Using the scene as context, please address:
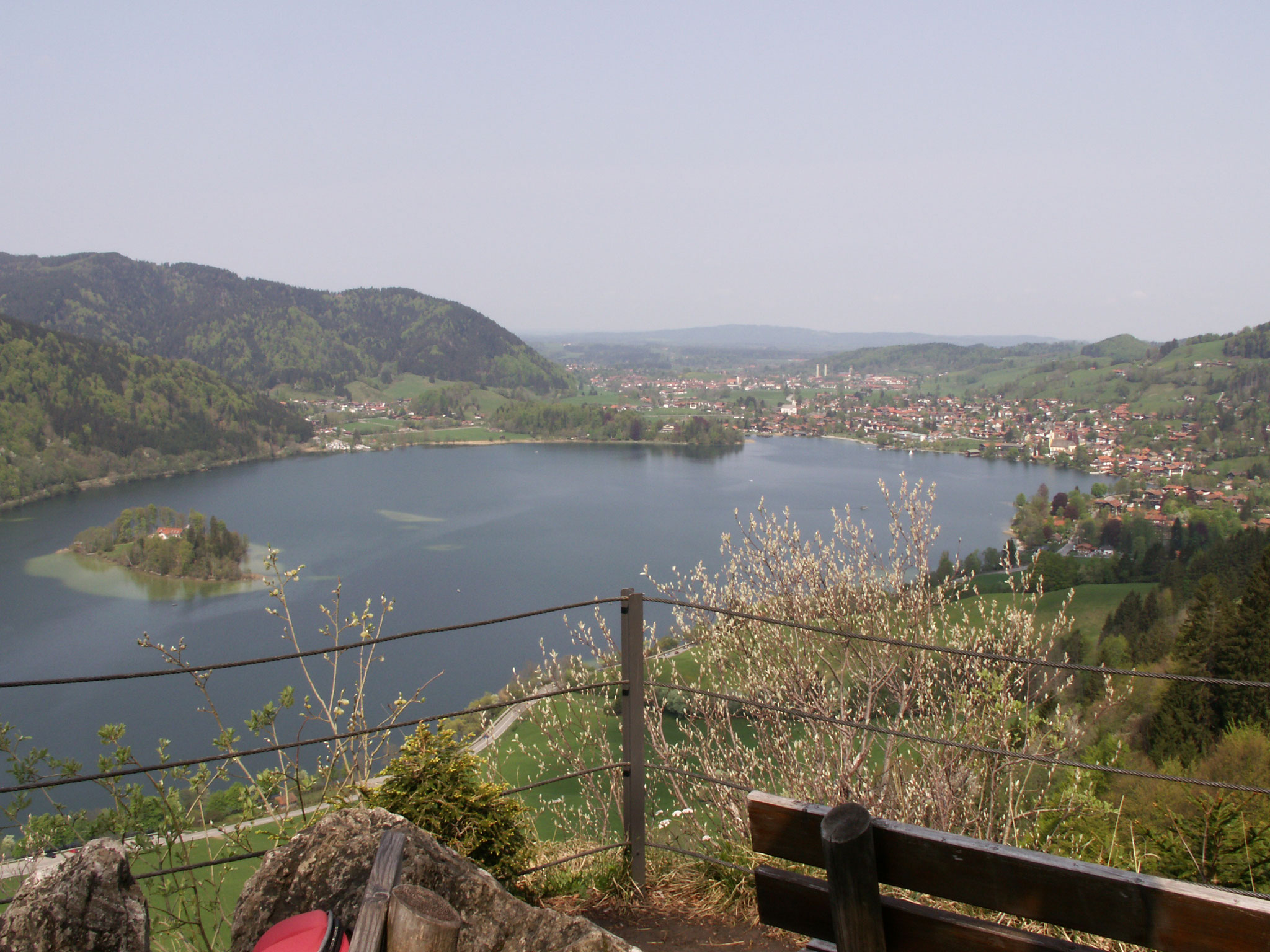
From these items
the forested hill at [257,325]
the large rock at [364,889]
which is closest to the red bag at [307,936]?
the large rock at [364,889]

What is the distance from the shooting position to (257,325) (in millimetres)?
131625

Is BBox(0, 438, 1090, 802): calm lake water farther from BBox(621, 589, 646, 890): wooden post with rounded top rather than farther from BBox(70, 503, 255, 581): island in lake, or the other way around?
BBox(621, 589, 646, 890): wooden post with rounded top

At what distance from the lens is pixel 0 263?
144 meters

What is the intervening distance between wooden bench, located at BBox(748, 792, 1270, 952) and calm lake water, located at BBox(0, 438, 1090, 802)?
2477 cm

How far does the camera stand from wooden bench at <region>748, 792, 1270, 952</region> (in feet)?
3.32

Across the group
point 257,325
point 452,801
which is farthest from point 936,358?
point 452,801

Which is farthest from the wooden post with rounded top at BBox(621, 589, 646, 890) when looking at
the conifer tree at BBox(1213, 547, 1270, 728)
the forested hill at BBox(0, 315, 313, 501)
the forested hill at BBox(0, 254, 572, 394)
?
the forested hill at BBox(0, 254, 572, 394)

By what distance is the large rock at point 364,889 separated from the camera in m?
1.40

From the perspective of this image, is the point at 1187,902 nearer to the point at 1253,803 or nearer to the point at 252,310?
the point at 1253,803

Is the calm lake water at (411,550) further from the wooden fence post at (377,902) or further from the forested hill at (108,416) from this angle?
the wooden fence post at (377,902)

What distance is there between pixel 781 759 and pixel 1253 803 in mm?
2589

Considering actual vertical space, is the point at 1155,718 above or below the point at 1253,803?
below

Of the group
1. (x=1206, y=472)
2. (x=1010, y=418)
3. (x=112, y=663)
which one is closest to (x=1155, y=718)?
(x=112, y=663)

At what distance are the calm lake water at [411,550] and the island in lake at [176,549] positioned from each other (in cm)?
138
